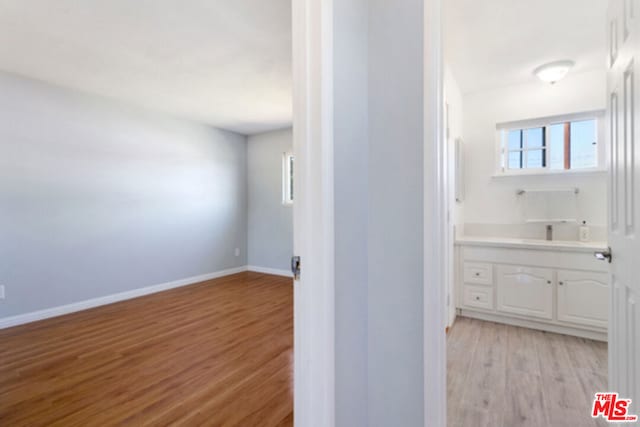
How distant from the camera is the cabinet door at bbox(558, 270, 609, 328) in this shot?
2404mm

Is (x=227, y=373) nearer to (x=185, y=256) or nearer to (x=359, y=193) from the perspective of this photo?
(x=359, y=193)

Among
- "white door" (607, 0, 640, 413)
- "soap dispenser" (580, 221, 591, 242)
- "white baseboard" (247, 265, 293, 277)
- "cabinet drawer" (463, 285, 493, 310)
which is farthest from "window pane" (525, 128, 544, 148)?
"white baseboard" (247, 265, 293, 277)

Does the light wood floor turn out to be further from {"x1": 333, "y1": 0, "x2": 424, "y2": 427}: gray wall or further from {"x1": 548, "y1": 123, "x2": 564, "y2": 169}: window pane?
{"x1": 548, "y1": 123, "x2": 564, "y2": 169}: window pane

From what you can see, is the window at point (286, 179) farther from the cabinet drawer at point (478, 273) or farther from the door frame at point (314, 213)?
the door frame at point (314, 213)

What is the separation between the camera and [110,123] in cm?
349

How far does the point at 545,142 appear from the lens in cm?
309

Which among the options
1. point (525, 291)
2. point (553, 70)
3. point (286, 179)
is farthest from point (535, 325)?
point (286, 179)

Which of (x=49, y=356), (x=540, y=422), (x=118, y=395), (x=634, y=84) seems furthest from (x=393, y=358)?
(x=49, y=356)

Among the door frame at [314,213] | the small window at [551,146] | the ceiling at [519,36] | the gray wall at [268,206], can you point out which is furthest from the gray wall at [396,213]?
the gray wall at [268,206]

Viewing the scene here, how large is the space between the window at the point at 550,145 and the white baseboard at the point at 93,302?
456 centimetres

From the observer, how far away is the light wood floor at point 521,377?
1.58 meters

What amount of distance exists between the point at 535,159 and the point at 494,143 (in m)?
0.45

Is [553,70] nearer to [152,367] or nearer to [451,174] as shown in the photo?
[451,174]

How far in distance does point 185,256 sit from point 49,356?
2151mm
